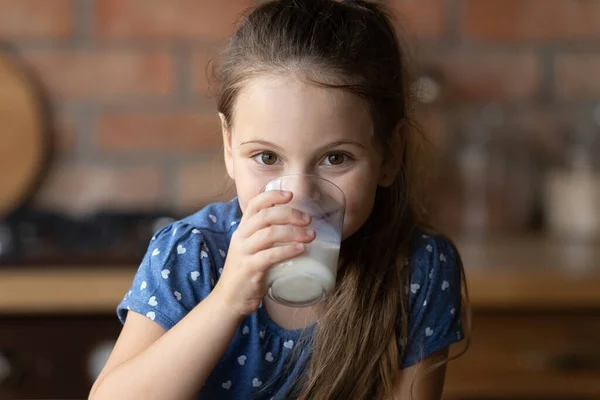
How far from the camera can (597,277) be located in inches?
71.1

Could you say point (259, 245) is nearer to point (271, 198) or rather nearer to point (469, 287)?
point (271, 198)

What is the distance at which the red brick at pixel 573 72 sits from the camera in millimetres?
2307

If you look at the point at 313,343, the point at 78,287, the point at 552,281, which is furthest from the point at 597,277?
the point at 78,287

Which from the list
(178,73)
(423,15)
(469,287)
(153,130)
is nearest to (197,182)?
(153,130)

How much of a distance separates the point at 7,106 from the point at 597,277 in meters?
1.34

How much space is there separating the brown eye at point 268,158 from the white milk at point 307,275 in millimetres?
130

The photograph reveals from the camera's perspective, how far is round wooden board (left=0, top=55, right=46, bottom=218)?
218 centimetres

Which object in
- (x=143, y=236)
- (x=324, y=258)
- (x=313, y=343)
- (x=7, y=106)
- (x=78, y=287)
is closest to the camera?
(x=324, y=258)

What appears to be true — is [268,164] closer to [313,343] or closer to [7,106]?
[313,343]

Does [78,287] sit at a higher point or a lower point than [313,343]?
higher

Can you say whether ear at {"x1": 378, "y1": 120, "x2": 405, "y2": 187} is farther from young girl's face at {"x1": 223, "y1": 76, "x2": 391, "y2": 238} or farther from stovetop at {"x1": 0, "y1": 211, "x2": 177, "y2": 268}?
stovetop at {"x1": 0, "y1": 211, "x2": 177, "y2": 268}

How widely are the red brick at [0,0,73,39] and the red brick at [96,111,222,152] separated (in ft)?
0.81

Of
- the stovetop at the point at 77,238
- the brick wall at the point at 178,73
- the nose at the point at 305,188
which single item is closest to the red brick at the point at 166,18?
the brick wall at the point at 178,73

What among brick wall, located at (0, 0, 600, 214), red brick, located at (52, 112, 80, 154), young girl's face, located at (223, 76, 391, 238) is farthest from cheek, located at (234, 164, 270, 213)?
red brick, located at (52, 112, 80, 154)
